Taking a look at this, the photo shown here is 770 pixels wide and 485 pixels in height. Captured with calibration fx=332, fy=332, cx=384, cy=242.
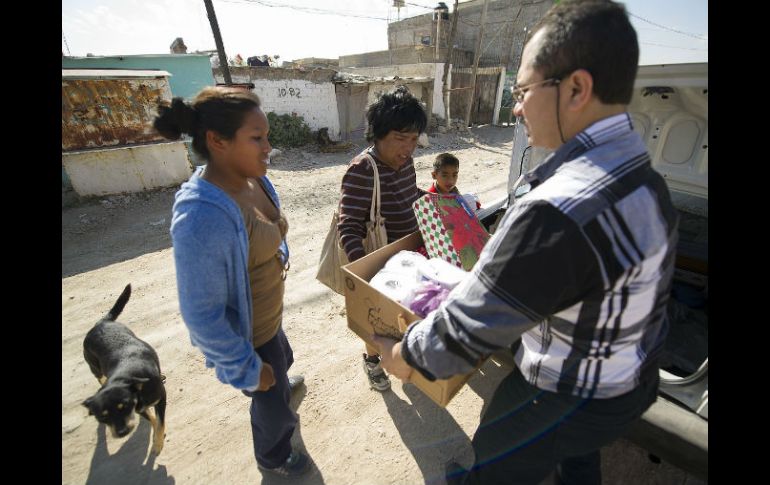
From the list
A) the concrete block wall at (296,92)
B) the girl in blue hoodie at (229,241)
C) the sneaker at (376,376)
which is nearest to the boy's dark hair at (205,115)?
the girl in blue hoodie at (229,241)

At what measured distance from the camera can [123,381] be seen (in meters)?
2.20

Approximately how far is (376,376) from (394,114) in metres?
2.05

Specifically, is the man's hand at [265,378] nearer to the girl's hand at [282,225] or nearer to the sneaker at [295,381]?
the girl's hand at [282,225]

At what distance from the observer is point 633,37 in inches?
35.9

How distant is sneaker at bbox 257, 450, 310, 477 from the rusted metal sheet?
6539 mm

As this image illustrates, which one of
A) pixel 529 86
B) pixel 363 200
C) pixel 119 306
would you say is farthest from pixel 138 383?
pixel 529 86

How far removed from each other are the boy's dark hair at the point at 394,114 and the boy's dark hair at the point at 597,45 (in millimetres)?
1206

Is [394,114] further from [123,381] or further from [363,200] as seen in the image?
[123,381]

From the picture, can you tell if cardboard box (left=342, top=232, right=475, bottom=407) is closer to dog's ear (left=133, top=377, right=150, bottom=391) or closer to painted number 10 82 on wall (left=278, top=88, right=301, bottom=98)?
dog's ear (left=133, top=377, right=150, bottom=391)
